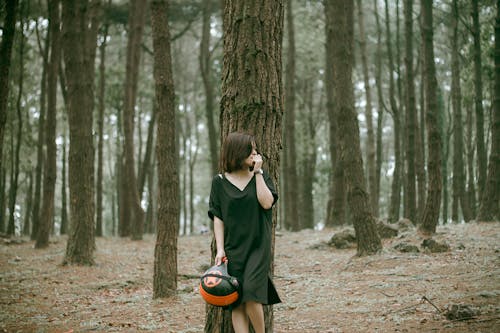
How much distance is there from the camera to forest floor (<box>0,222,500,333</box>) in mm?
6816

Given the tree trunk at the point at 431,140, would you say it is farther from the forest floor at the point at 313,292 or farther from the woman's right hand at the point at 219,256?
the woman's right hand at the point at 219,256

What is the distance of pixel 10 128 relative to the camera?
74.0ft

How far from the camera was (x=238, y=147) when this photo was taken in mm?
4645

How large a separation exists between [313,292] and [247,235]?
4.69 m

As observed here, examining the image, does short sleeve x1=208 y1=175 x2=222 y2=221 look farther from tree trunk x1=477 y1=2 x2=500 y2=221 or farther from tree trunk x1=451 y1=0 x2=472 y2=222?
tree trunk x1=451 y1=0 x2=472 y2=222

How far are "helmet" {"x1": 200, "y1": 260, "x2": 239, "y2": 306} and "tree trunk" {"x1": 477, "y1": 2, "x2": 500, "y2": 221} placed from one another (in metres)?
12.1

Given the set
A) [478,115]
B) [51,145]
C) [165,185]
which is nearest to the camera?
[165,185]

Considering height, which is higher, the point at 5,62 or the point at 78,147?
the point at 5,62

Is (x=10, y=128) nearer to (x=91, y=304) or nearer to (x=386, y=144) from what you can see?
(x=91, y=304)

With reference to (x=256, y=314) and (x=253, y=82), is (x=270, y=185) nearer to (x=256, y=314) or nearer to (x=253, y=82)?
(x=253, y=82)

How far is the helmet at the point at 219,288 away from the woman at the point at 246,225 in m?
0.12

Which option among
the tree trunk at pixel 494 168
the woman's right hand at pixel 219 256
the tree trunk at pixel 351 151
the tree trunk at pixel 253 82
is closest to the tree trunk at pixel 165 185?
the tree trunk at pixel 253 82

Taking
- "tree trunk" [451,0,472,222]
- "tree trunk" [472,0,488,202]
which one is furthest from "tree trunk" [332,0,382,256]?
"tree trunk" [451,0,472,222]

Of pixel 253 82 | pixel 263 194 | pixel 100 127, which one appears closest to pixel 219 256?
pixel 263 194
